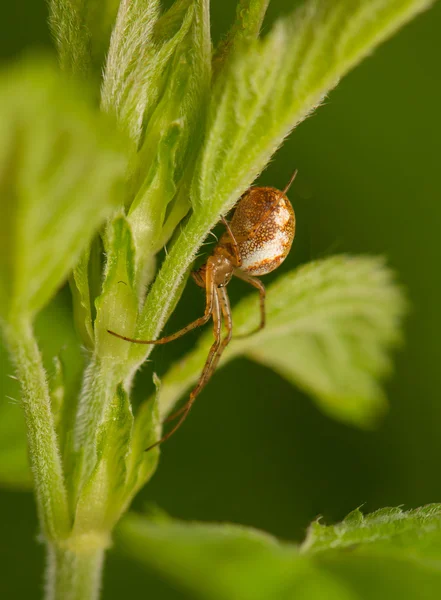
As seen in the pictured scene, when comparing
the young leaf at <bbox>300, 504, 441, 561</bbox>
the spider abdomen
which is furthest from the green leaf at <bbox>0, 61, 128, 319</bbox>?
the spider abdomen

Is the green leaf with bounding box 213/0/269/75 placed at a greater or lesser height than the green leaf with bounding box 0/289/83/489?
greater

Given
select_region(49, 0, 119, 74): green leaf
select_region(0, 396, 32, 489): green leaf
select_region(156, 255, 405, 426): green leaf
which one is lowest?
select_region(0, 396, 32, 489): green leaf

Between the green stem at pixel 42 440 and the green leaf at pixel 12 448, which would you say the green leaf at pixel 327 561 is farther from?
the green leaf at pixel 12 448

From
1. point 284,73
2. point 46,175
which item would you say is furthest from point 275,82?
point 46,175

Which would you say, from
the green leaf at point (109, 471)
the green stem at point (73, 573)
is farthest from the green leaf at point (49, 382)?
the green stem at point (73, 573)

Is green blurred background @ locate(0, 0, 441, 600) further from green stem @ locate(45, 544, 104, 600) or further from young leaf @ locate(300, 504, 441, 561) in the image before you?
young leaf @ locate(300, 504, 441, 561)

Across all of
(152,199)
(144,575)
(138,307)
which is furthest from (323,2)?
(144,575)

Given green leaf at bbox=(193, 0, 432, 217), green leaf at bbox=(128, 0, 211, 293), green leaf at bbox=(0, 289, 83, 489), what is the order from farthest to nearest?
green leaf at bbox=(0, 289, 83, 489) < green leaf at bbox=(128, 0, 211, 293) < green leaf at bbox=(193, 0, 432, 217)
